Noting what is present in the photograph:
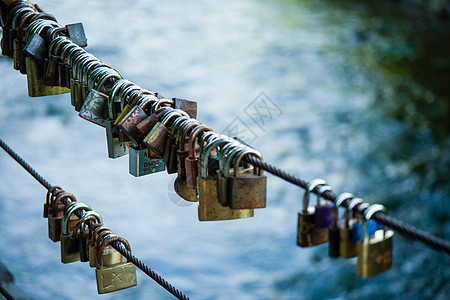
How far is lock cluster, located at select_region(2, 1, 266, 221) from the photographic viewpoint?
3.81ft

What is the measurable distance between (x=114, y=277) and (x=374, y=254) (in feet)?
2.31

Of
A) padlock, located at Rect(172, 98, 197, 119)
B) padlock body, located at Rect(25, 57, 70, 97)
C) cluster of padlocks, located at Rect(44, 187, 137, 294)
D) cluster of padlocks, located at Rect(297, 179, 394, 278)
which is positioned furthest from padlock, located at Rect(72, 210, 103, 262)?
cluster of padlocks, located at Rect(297, 179, 394, 278)

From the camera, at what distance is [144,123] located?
1.28m

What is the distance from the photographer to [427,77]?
9492 mm

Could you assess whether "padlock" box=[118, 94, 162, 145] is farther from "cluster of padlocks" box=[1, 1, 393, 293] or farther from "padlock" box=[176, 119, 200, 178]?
"padlock" box=[176, 119, 200, 178]

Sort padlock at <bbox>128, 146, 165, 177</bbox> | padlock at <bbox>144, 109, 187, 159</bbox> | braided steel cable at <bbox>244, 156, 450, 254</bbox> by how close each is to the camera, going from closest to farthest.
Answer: braided steel cable at <bbox>244, 156, 450, 254</bbox> < padlock at <bbox>144, 109, 187, 159</bbox> < padlock at <bbox>128, 146, 165, 177</bbox>

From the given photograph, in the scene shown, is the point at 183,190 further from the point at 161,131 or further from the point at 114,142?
the point at 114,142

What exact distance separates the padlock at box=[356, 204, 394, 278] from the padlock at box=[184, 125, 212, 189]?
1.17 ft

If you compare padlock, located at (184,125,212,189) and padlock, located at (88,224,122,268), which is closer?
padlock, located at (184,125,212,189)

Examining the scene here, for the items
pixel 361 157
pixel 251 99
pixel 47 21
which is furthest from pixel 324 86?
pixel 47 21

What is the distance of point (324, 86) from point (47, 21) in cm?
826

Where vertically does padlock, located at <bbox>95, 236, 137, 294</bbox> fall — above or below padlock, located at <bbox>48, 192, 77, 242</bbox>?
below

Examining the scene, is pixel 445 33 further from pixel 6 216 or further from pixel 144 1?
pixel 6 216

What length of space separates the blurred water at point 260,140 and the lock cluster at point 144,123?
10.3ft
